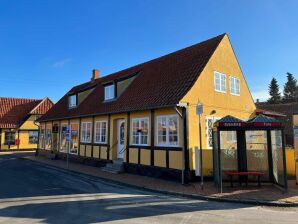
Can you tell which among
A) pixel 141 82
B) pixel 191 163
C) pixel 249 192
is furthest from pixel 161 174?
pixel 141 82

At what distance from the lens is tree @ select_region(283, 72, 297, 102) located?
6925 centimetres

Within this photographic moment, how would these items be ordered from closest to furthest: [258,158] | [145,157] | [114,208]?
1. [114,208]
2. [258,158]
3. [145,157]

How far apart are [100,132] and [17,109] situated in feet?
78.6

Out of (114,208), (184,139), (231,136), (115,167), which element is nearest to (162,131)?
(184,139)

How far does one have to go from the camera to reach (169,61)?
17656 mm

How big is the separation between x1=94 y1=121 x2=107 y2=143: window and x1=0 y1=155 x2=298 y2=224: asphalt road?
6.81 meters

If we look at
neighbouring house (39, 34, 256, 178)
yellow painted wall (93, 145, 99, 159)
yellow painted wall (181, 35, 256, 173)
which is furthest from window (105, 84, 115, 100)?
yellow painted wall (181, 35, 256, 173)

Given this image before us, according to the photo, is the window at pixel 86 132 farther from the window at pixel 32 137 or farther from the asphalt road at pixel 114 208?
the window at pixel 32 137

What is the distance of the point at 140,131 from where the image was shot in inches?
587

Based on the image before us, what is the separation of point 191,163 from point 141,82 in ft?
23.3

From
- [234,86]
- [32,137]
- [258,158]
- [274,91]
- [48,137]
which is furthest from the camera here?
[274,91]

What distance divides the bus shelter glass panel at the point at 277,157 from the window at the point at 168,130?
4081mm

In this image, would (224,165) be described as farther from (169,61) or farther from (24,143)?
(24,143)

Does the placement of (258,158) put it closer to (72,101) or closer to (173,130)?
(173,130)
